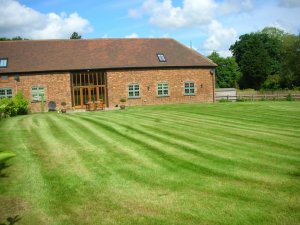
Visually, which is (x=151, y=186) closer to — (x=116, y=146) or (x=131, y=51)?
(x=116, y=146)

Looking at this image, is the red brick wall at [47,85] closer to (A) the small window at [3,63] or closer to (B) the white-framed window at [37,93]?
(B) the white-framed window at [37,93]

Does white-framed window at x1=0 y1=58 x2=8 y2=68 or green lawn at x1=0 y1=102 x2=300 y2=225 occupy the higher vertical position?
white-framed window at x1=0 y1=58 x2=8 y2=68

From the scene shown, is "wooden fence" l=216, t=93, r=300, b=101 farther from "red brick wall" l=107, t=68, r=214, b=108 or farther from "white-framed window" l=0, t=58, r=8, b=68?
A: "white-framed window" l=0, t=58, r=8, b=68

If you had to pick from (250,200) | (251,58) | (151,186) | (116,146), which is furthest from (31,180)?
(251,58)

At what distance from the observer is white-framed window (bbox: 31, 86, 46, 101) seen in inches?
1344

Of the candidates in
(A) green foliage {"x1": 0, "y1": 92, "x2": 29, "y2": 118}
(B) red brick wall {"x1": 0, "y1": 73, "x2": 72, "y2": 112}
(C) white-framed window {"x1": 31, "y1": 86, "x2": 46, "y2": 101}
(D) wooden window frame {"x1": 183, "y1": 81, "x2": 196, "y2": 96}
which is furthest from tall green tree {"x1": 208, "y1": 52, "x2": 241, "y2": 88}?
(A) green foliage {"x1": 0, "y1": 92, "x2": 29, "y2": 118}

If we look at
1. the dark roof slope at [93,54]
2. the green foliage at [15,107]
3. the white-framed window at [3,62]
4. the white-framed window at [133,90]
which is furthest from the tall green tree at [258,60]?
the green foliage at [15,107]

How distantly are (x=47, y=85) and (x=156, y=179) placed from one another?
28.7 metres

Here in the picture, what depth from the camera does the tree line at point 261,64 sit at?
6372cm

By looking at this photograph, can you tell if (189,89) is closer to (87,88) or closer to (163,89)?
(163,89)

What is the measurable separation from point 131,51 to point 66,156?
2895cm

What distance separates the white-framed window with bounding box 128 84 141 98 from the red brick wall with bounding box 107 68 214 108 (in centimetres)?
32

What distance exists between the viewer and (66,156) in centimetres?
1058

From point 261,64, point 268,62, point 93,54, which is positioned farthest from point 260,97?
point 268,62
